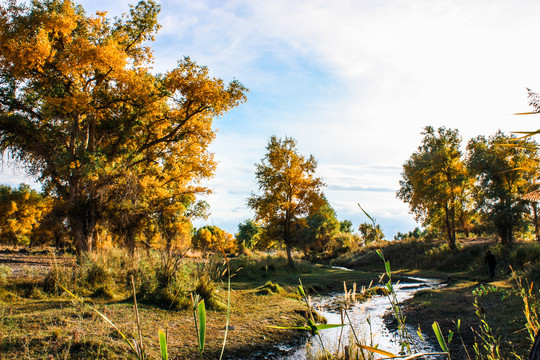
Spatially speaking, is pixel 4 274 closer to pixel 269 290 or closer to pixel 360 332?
pixel 269 290

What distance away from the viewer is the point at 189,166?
61.7ft

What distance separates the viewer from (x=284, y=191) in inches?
941

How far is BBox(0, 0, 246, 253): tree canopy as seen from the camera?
41.1 feet

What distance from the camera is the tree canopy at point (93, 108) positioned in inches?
493

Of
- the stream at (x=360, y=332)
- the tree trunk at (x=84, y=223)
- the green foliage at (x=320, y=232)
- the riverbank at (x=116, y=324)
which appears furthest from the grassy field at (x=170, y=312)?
the green foliage at (x=320, y=232)

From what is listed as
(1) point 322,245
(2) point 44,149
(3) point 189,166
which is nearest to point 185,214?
(3) point 189,166

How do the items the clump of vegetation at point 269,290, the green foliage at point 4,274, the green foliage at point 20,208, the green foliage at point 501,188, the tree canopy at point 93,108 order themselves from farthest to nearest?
1. the green foliage at point 20,208
2. the green foliage at point 501,188
3. the tree canopy at point 93,108
4. the clump of vegetation at point 269,290
5. the green foliage at point 4,274

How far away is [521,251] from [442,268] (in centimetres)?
662

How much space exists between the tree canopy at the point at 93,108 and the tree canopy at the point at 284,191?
25.6ft

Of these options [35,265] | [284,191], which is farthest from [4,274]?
[284,191]

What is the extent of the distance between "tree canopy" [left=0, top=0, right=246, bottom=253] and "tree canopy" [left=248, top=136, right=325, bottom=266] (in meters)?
7.80

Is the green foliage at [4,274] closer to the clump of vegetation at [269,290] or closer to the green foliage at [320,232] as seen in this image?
the clump of vegetation at [269,290]

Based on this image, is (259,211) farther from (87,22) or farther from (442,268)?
(87,22)

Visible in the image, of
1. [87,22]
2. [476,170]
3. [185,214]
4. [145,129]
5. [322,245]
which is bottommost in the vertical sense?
[322,245]
